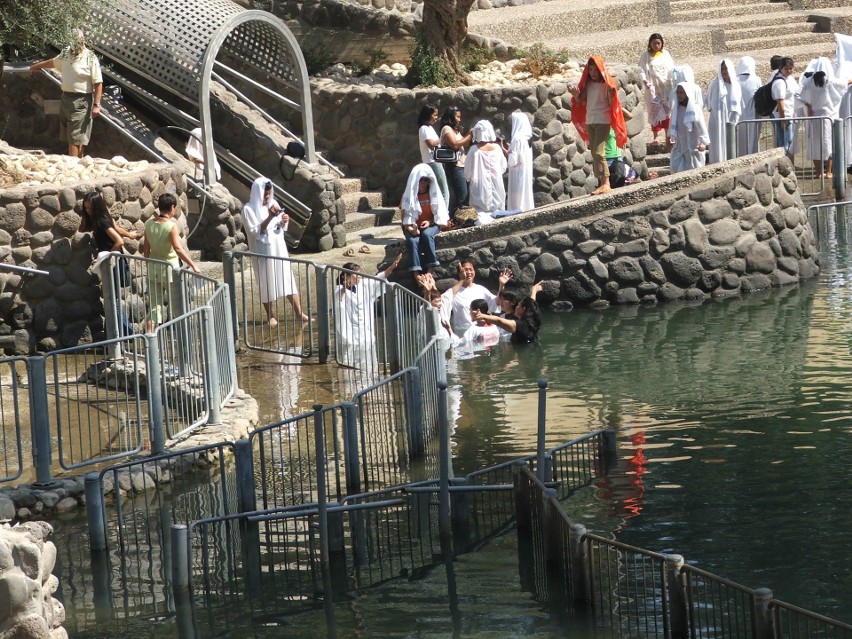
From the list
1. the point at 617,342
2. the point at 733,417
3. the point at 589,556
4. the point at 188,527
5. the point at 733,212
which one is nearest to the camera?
the point at 589,556

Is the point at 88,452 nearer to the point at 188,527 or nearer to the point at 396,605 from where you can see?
the point at 188,527

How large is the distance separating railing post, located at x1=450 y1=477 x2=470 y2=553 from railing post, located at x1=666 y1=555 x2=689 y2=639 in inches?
78.1

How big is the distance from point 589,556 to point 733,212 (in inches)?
351

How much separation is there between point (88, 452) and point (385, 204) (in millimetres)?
10379

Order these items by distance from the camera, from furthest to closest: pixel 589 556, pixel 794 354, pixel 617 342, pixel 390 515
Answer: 1. pixel 617 342
2. pixel 794 354
3. pixel 390 515
4. pixel 589 556

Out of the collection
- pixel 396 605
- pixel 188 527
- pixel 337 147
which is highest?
pixel 337 147

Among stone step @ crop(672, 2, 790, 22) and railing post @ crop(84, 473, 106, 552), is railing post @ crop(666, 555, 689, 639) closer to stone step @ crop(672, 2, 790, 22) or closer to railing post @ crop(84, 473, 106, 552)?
railing post @ crop(84, 473, 106, 552)

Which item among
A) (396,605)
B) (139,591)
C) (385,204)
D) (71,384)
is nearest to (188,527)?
(139,591)

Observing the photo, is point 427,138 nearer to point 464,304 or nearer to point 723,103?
point 464,304

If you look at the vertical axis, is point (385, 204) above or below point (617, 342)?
above

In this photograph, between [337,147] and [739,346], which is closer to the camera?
[739,346]

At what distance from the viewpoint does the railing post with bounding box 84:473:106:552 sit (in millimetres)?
8297

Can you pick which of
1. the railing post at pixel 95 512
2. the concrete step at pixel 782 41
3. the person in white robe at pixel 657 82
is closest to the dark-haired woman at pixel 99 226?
the railing post at pixel 95 512

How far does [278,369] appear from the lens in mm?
12766
